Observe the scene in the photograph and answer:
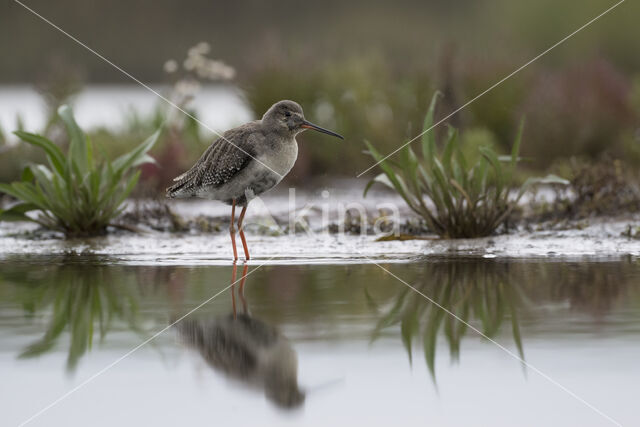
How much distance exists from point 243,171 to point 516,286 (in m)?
2.55

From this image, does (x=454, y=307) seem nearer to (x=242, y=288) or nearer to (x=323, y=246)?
(x=242, y=288)

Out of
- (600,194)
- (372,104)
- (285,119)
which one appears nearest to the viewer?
(285,119)

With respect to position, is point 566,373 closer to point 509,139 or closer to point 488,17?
point 509,139

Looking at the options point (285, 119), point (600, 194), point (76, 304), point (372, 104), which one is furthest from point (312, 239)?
point (372, 104)

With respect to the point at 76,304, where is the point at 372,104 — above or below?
above

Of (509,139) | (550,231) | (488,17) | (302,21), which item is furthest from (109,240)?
(302,21)

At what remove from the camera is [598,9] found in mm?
26109

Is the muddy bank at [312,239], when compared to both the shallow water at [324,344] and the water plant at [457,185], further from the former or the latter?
the shallow water at [324,344]

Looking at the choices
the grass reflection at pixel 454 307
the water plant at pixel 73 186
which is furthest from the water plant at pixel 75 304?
the grass reflection at pixel 454 307

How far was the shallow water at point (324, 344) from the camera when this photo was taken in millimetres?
4754

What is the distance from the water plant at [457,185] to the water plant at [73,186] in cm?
246

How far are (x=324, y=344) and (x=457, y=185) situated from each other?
3812 millimetres

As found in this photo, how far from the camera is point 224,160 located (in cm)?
880

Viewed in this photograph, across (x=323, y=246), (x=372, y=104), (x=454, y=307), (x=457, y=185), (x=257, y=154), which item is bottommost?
(x=454, y=307)
